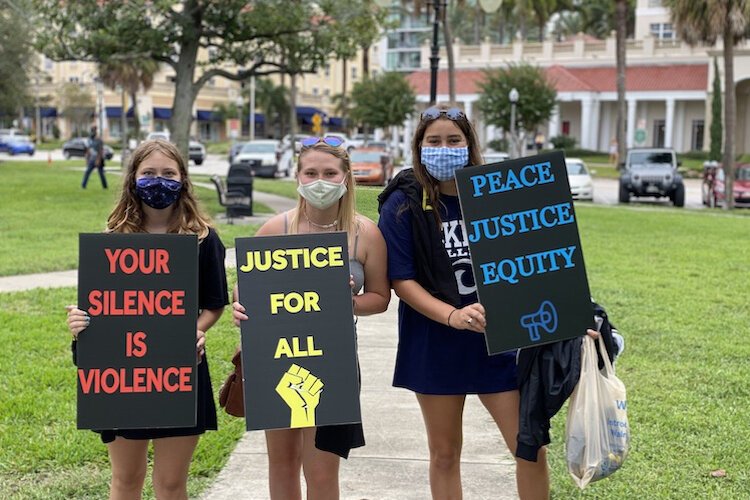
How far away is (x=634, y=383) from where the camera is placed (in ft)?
22.0

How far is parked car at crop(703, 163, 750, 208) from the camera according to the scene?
2681cm

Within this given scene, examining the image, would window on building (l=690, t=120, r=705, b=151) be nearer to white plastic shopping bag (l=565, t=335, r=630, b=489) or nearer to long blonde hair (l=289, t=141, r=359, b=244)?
white plastic shopping bag (l=565, t=335, r=630, b=489)

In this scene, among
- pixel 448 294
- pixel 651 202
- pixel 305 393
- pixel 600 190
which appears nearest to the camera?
pixel 305 393

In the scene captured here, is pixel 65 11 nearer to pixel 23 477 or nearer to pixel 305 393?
pixel 23 477

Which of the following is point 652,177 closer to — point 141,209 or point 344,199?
point 344,199

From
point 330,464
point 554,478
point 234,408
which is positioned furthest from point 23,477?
point 554,478

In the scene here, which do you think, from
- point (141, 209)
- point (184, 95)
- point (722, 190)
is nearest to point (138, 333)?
point (141, 209)

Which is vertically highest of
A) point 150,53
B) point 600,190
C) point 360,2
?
point 360,2

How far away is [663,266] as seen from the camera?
12898mm

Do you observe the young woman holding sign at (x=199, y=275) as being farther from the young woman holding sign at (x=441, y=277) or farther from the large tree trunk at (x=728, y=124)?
the large tree trunk at (x=728, y=124)

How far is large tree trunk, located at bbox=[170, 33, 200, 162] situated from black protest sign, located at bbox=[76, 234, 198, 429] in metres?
17.5

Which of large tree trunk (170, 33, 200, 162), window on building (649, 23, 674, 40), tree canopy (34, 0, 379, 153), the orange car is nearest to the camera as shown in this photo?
tree canopy (34, 0, 379, 153)

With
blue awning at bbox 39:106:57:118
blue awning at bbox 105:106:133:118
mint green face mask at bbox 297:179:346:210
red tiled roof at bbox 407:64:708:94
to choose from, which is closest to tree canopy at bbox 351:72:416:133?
red tiled roof at bbox 407:64:708:94

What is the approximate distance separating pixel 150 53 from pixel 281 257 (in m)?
17.7
